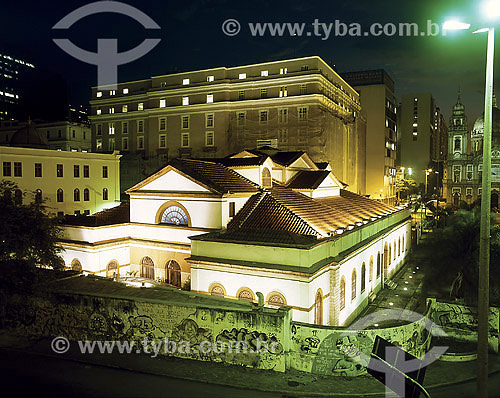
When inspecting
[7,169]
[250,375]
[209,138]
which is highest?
[209,138]

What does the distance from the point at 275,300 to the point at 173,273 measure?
→ 27.6 feet

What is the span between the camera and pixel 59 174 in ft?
134

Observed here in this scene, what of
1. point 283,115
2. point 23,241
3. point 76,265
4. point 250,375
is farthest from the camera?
point 283,115

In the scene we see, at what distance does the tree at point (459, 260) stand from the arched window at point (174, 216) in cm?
1499

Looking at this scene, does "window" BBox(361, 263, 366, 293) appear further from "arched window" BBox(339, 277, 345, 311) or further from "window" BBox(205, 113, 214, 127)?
"window" BBox(205, 113, 214, 127)


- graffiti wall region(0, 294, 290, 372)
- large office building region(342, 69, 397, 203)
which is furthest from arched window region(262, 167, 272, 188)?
large office building region(342, 69, 397, 203)

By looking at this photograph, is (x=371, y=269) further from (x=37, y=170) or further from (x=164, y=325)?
(x=37, y=170)

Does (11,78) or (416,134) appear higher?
(11,78)

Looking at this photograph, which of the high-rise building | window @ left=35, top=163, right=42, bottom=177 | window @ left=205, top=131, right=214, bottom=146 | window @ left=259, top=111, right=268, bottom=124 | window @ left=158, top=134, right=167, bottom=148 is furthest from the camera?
the high-rise building

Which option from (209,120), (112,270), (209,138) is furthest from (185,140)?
(112,270)

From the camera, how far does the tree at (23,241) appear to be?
1466cm

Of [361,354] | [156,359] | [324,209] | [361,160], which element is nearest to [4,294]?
[156,359]

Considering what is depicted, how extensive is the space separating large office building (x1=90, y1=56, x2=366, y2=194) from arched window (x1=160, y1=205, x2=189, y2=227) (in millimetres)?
32050

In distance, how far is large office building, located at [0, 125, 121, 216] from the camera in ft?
123
